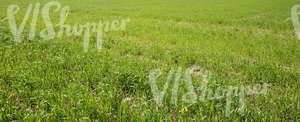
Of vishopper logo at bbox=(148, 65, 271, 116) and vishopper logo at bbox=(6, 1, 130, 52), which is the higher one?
vishopper logo at bbox=(6, 1, 130, 52)

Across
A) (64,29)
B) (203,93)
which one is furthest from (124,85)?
(64,29)

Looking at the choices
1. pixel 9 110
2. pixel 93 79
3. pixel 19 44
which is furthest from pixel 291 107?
pixel 19 44

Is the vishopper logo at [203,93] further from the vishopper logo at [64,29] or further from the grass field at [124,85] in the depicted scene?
the vishopper logo at [64,29]

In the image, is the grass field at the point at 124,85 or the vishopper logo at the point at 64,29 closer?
the grass field at the point at 124,85

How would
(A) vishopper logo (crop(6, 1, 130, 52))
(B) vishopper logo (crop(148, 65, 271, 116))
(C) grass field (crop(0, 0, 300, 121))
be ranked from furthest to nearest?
(A) vishopper logo (crop(6, 1, 130, 52)), (B) vishopper logo (crop(148, 65, 271, 116)), (C) grass field (crop(0, 0, 300, 121))

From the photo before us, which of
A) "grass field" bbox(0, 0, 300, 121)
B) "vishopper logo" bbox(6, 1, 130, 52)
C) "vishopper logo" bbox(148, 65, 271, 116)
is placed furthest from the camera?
"vishopper logo" bbox(6, 1, 130, 52)

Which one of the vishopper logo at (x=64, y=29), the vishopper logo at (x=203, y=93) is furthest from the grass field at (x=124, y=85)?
the vishopper logo at (x=64, y=29)

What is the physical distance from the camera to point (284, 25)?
14297 millimetres

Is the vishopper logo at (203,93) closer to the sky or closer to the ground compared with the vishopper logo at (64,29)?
closer to the ground

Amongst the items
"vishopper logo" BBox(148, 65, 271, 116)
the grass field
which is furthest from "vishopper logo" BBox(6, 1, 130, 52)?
"vishopper logo" BBox(148, 65, 271, 116)

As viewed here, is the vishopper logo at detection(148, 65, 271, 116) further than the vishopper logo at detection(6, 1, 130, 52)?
No

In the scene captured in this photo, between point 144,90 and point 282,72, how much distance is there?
3972 mm

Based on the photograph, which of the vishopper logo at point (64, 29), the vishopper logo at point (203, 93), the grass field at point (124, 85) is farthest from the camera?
the vishopper logo at point (64, 29)

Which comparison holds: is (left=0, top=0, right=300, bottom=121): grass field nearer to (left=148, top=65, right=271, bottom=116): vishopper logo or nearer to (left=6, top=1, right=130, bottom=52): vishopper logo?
(left=148, top=65, right=271, bottom=116): vishopper logo
